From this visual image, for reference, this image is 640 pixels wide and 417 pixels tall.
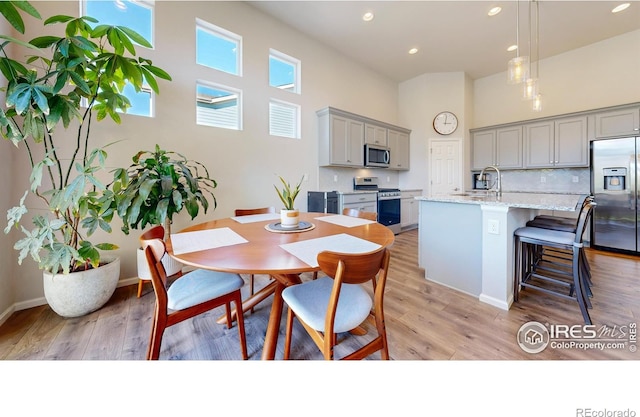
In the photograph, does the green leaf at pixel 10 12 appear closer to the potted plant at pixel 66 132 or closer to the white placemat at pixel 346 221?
the potted plant at pixel 66 132

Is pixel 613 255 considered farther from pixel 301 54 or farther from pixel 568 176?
pixel 301 54

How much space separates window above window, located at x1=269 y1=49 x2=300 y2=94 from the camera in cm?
346

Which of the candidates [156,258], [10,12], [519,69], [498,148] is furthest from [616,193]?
[10,12]

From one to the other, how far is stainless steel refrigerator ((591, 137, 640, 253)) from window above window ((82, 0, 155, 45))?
248 inches

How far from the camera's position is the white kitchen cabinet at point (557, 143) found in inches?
151

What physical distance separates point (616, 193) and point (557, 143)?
1265 mm

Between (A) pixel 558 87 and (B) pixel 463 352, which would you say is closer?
(B) pixel 463 352

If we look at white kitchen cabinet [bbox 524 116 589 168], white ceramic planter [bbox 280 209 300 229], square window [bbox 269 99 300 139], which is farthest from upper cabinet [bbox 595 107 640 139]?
white ceramic planter [bbox 280 209 300 229]

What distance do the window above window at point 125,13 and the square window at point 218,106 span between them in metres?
0.69

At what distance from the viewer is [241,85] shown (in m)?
3.07

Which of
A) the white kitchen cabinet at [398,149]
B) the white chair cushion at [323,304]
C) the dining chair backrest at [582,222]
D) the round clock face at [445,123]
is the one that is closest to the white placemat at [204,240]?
the white chair cushion at [323,304]

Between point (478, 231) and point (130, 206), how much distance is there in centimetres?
304
